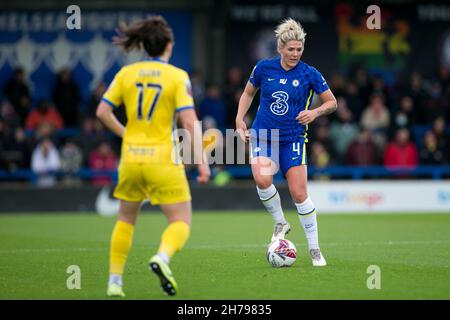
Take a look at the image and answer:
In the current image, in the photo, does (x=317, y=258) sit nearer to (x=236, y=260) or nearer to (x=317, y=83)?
(x=236, y=260)

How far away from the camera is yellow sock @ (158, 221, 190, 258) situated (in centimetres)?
742

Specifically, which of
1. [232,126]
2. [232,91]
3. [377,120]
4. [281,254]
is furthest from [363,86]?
[281,254]

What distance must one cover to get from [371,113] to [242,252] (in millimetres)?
11141

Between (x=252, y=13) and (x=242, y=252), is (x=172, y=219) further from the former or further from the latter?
(x=252, y=13)

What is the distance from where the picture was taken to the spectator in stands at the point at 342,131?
21484 millimetres

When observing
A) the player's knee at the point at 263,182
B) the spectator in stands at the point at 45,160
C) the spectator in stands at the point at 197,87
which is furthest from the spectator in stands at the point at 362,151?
the player's knee at the point at 263,182

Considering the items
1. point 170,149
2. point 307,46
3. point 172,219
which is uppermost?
point 307,46

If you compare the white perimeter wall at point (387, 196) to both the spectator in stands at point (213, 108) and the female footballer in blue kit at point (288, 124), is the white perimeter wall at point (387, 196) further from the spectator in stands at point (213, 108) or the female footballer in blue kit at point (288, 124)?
the female footballer in blue kit at point (288, 124)

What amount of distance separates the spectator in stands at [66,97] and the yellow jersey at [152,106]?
14.6m

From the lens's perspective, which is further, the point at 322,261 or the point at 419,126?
the point at 419,126

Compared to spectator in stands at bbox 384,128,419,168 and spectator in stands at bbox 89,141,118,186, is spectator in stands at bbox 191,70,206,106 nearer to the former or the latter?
spectator in stands at bbox 89,141,118,186

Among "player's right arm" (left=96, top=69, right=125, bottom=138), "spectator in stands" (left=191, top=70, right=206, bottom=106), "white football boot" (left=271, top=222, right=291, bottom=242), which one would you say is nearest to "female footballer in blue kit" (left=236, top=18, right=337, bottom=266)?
"white football boot" (left=271, top=222, right=291, bottom=242)

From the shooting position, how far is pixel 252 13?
25078 mm
